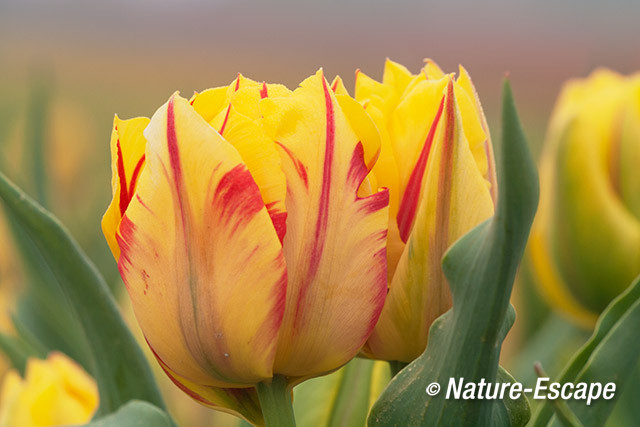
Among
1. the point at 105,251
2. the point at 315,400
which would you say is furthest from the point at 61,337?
the point at 315,400

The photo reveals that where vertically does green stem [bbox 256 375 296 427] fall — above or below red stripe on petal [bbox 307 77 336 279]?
below

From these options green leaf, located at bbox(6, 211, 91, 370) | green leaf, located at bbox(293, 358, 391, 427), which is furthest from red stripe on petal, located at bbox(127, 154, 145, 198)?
green leaf, located at bbox(6, 211, 91, 370)

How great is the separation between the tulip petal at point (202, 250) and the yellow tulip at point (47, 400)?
129 mm

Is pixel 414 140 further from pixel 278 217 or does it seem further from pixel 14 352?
pixel 14 352

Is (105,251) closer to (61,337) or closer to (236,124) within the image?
(61,337)

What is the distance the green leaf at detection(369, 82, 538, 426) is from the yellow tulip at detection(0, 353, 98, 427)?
150 mm

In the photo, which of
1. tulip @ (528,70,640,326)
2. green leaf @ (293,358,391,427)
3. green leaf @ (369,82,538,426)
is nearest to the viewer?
green leaf @ (369,82,538,426)

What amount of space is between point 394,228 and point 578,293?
0.32m

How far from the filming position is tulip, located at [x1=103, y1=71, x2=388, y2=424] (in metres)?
0.19

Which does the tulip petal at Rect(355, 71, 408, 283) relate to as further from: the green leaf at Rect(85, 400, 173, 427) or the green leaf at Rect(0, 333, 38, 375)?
the green leaf at Rect(0, 333, 38, 375)

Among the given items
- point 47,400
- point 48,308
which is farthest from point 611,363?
→ point 48,308

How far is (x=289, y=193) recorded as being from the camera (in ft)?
0.65

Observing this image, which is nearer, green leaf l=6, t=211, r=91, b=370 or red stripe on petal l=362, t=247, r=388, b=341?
red stripe on petal l=362, t=247, r=388, b=341

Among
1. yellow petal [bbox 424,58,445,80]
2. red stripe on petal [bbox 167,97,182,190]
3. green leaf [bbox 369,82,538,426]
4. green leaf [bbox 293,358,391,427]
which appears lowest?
green leaf [bbox 293,358,391,427]
